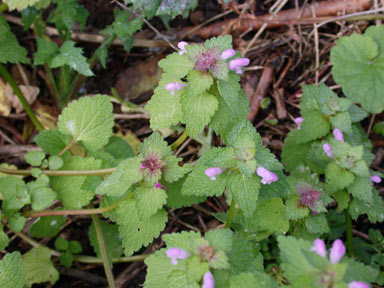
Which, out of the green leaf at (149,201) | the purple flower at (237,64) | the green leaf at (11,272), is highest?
the purple flower at (237,64)

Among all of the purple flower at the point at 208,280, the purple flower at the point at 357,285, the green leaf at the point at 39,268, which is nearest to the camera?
the purple flower at the point at 357,285

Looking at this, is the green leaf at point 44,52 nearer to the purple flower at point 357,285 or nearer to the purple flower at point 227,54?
the purple flower at point 227,54

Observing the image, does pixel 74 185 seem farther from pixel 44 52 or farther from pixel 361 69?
pixel 361 69

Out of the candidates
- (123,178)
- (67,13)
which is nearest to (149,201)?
(123,178)

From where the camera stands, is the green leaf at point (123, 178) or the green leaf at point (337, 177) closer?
the green leaf at point (123, 178)

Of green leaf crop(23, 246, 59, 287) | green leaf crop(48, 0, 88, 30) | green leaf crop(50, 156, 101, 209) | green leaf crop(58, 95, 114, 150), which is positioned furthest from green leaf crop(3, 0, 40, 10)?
green leaf crop(23, 246, 59, 287)

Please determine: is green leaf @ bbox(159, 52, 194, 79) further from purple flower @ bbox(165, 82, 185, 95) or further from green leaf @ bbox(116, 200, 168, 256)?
green leaf @ bbox(116, 200, 168, 256)

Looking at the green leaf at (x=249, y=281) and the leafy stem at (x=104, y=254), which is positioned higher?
the green leaf at (x=249, y=281)

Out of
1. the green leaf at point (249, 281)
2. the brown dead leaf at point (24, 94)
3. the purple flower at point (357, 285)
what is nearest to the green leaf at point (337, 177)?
the green leaf at point (249, 281)
